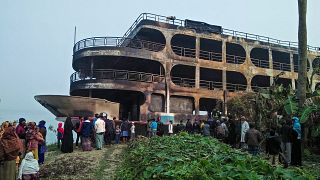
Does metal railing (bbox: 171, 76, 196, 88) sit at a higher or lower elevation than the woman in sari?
higher

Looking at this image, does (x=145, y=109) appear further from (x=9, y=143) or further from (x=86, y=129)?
(x=9, y=143)

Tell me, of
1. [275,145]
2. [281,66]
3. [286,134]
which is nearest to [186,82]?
[281,66]

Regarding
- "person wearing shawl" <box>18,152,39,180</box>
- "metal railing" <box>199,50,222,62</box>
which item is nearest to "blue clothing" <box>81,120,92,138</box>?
"person wearing shawl" <box>18,152,39,180</box>

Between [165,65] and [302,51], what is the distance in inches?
411

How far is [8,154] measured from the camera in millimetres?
6789

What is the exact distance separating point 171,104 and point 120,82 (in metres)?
4.17

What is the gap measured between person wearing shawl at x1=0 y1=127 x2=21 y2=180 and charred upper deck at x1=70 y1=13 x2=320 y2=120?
43.8ft

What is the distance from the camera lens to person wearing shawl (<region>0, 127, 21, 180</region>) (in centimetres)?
675

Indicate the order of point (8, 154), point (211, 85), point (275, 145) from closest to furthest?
point (8, 154), point (275, 145), point (211, 85)

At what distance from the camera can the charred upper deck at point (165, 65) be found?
21.2 m

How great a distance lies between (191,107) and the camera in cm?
2369

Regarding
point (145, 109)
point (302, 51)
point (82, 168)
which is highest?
point (302, 51)

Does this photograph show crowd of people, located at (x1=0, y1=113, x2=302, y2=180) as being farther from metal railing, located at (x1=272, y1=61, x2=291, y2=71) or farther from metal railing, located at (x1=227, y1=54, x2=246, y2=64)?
metal railing, located at (x1=272, y1=61, x2=291, y2=71)

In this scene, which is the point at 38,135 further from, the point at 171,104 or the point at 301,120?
the point at 171,104
